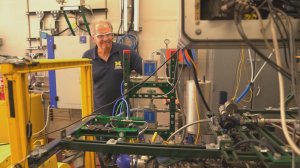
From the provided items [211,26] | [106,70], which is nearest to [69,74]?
[106,70]

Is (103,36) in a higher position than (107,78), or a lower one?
higher

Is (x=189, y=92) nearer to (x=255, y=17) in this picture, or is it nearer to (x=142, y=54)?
(x=255, y=17)

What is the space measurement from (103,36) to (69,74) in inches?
44.7

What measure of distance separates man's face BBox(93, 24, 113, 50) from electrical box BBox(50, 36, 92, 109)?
74 cm

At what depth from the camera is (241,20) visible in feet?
2.14

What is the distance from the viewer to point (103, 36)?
233cm

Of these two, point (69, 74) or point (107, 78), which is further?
point (69, 74)

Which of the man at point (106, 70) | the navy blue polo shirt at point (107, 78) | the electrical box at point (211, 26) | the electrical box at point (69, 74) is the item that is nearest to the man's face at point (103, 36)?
the man at point (106, 70)

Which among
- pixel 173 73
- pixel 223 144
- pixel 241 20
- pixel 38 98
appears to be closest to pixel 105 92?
pixel 173 73

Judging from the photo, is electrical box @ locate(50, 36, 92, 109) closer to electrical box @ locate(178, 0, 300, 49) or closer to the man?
the man

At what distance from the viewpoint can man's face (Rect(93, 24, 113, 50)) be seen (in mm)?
2314

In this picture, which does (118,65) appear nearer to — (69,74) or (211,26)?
(69,74)

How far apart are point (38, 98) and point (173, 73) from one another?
2.25 metres

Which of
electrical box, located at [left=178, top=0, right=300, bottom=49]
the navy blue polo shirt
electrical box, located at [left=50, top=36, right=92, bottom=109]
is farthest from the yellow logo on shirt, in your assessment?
electrical box, located at [left=178, top=0, right=300, bottom=49]
